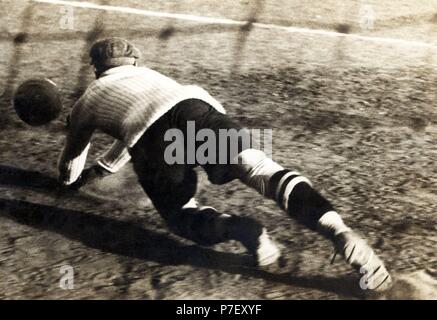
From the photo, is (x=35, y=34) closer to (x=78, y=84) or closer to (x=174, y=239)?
(x=78, y=84)

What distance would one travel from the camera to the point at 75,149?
376 inches

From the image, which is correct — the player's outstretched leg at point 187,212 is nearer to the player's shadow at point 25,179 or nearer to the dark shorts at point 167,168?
the dark shorts at point 167,168

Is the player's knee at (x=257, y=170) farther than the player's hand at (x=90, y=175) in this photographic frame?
No

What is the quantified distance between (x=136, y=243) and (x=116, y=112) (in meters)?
1.80

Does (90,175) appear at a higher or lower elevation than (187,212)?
higher

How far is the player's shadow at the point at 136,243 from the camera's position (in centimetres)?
858

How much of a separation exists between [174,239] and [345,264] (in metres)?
2.16

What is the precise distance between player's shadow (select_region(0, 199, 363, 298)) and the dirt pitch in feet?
0.05

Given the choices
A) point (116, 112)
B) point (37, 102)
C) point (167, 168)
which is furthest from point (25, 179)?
point (167, 168)

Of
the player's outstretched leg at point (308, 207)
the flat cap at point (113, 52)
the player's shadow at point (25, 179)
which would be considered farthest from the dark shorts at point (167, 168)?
the flat cap at point (113, 52)

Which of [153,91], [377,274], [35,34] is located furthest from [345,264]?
[35,34]

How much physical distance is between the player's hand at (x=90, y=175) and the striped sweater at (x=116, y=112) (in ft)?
0.18

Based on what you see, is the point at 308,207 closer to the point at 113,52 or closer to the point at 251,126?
the point at 251,126

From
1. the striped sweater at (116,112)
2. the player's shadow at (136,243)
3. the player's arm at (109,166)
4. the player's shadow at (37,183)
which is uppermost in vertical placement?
the striped sweater at (116,112)
